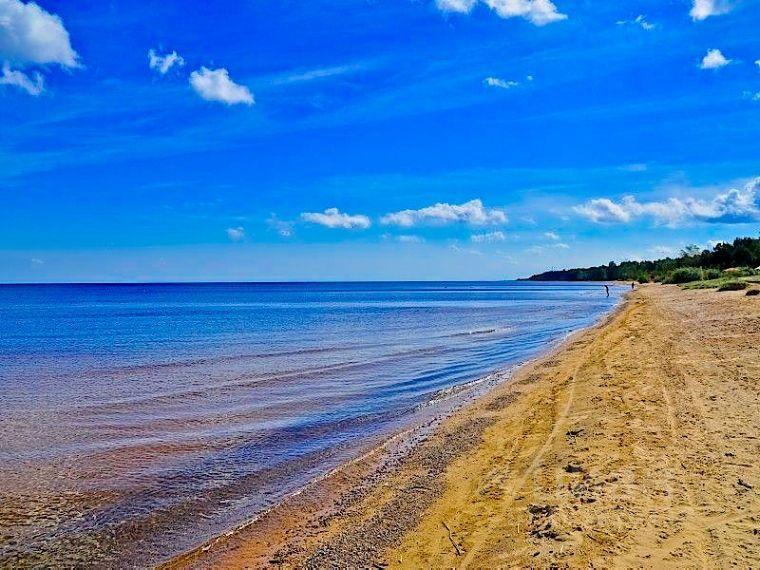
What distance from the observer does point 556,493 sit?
732 cm

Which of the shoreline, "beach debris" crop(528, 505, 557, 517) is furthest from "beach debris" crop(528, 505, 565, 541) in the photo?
the shoreline

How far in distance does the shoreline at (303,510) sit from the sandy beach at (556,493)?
0.11 ft

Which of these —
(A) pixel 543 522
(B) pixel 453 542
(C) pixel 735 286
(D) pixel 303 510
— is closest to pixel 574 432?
(A) pixel 543 522

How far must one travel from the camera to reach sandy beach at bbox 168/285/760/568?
5.85 metres

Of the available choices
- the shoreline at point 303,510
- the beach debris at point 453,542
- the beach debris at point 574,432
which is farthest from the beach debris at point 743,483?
the shoreline at point 303,510

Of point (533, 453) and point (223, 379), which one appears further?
point (223, 379)

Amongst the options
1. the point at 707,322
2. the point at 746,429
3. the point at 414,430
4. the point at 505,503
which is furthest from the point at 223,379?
the point at 707,322

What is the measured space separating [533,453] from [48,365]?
79.8ft

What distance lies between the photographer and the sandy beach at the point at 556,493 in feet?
19.2

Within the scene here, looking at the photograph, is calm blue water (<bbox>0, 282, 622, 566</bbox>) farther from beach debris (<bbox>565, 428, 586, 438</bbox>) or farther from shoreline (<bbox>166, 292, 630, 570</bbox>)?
beach debris (<bbox>565, 428, 586, 438</bbox>)

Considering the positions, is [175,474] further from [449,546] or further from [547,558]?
[547,558]

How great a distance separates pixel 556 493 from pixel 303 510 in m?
3.84

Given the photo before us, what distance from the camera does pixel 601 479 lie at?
24.7ft

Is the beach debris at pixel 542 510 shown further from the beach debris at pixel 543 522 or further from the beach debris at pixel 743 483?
the beach debris at pixel 743 483
